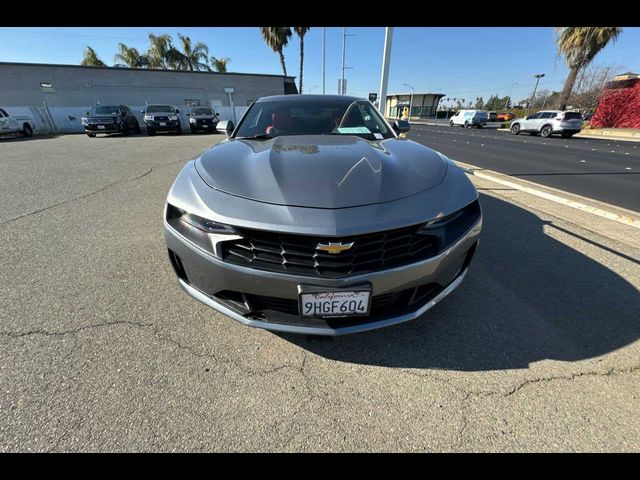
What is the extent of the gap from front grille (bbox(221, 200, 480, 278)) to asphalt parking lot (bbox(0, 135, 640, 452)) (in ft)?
2.12

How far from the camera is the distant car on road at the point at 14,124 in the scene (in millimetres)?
14734

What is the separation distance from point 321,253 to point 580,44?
35.2 meters

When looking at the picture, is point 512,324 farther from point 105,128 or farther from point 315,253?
point 105,128

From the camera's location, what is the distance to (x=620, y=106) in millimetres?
23578

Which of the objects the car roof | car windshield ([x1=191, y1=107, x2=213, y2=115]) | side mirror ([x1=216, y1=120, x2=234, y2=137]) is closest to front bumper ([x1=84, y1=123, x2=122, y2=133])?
car windshield ([x1=191, y1=107, x2=213, y2=115])

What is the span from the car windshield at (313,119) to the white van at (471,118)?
37.2 m

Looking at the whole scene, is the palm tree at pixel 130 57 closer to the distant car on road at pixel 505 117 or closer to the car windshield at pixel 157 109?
the car windshield at pixel 157 109

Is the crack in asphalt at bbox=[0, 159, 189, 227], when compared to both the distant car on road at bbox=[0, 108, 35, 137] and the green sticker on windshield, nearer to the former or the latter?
the green sticker on windshield

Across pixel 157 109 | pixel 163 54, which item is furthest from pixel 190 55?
pixel 157 109

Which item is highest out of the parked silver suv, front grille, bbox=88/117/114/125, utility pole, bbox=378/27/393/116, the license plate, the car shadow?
utility pole, bbox=378/27/393/116

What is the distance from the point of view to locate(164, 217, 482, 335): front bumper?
1421mm

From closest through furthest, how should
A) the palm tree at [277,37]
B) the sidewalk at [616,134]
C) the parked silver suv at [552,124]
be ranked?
the parked silver suv at [552,124]
the sidewalk at [616,134]
the palm tree at [277,37]

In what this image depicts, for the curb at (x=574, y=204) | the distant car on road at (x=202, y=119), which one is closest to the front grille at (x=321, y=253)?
the curb at (x=574, y=204)
